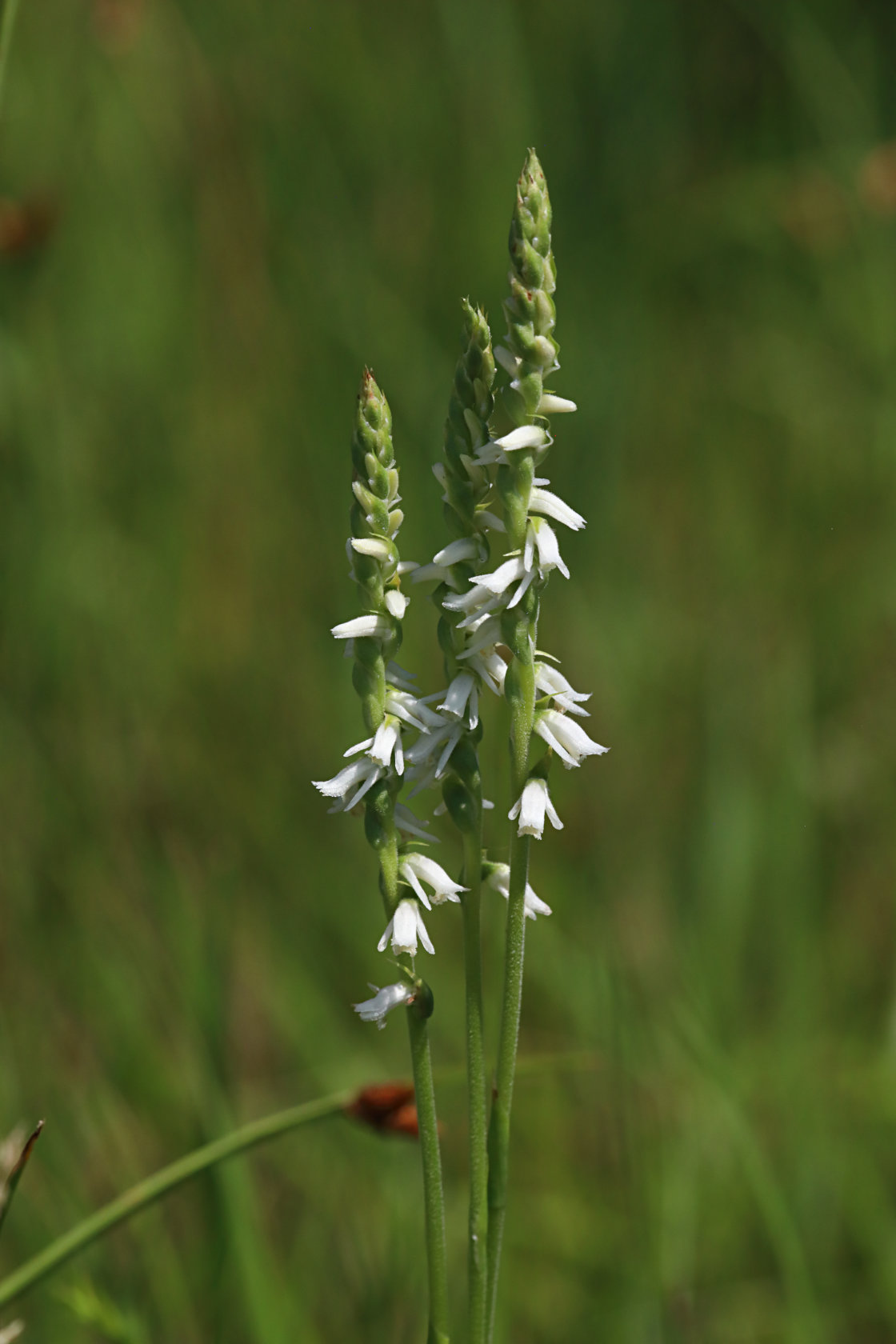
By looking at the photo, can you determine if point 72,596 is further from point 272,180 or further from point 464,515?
point 464,515

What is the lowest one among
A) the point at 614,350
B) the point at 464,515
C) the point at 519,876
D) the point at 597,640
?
the point at 597,640

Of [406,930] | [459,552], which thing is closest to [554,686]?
[459,552]

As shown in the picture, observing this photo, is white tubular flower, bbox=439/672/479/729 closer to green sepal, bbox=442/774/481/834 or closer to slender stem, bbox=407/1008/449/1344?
green sepal, bbox=442/774/481/834

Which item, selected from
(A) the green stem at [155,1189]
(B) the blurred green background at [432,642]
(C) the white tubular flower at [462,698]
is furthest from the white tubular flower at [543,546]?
(A) the green stem at [155,1189]

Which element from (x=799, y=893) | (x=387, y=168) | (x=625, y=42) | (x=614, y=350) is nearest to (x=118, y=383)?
(x=387, y=168)

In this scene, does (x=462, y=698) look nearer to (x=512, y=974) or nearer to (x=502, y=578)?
(x=502, y=578)

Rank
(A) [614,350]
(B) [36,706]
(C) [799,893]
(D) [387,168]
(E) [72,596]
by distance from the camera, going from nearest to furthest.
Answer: (C) [799,893] < (B) [36,706] < (E) [72,596] < (A) [614,350] < (D) [387,168]

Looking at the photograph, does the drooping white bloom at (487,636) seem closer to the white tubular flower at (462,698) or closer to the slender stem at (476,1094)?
the white tubular flower at (462,698)

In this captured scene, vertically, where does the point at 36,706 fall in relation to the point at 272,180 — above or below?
below
